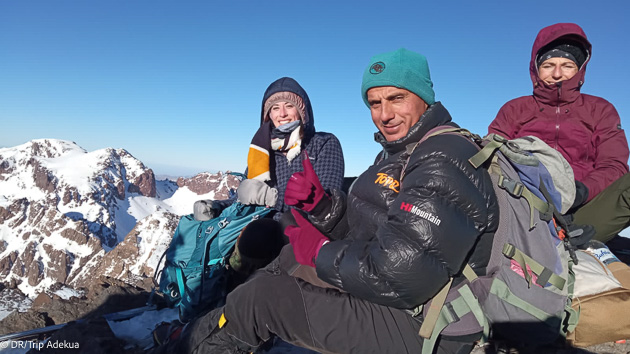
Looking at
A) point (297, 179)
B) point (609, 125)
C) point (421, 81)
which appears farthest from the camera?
point (609, 125)

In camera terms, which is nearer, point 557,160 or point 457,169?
point 457,169

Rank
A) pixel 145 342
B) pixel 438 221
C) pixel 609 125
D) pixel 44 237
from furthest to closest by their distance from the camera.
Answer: pixel 44 237 → pixel 145 342 → pixel 609 125 → pixel 438 221

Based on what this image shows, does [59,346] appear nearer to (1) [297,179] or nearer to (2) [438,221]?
(1) [297,179]

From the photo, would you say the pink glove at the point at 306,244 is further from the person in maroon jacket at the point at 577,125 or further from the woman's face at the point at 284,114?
the woman's face at the point at 284,114

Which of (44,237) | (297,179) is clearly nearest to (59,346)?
(297,179)

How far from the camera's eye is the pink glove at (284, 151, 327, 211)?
3551mm

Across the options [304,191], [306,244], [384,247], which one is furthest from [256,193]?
[384,247]

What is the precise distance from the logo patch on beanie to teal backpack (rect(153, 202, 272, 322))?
10.1 feet

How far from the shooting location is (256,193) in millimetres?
5750

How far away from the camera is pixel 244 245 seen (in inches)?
205

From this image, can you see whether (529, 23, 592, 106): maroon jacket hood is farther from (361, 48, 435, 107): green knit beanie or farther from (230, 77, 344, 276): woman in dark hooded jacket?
(230, 77, 344, 276): woman in dark hooded jacket

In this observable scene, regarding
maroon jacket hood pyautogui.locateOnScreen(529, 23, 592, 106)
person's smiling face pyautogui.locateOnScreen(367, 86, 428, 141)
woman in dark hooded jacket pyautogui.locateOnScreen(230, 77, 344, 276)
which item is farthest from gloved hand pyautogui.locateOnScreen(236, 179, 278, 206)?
maroon jacket hood pyautogui.locateOnScreen(529, 23, 592, 106)

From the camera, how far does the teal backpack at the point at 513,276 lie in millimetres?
2551

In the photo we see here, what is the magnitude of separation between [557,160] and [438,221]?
141cm
